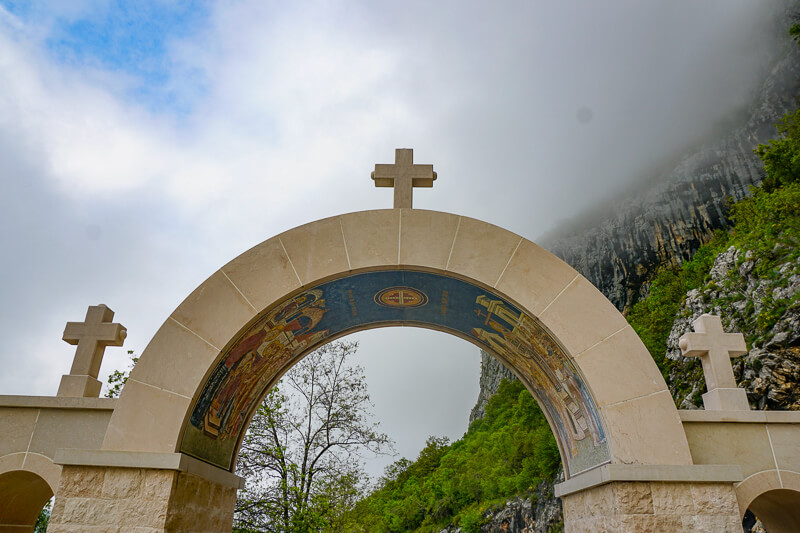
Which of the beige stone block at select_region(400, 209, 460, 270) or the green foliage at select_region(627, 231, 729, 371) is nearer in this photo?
the beige stone block at select_region(400, 209, 460, 270)

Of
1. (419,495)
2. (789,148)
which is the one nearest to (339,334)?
(789,148)

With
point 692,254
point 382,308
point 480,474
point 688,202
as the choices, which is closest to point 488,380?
point 480,474

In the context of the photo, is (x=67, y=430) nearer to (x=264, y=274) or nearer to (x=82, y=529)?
(x=82, y=529)

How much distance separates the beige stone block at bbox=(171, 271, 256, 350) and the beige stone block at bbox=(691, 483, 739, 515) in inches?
198

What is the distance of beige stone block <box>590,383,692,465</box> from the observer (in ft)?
18.3

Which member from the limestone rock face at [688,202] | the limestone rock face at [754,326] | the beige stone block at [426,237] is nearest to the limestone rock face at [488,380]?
the limestone rock face at [688,202]

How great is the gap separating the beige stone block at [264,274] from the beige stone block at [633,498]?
13.2ft

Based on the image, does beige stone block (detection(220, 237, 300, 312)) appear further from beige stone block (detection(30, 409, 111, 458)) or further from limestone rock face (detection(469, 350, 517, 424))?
limestone rock face (detection(469, 350, 517, 424))

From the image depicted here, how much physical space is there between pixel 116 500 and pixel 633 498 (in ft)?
16.9

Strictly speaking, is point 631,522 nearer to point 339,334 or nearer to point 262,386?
point 339,334

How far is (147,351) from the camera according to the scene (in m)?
6.04

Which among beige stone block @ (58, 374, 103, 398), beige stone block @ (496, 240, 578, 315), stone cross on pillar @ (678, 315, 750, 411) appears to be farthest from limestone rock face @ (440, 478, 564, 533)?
beige stone block @ (58, 374, 103, 398)

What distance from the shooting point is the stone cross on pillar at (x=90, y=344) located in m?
6.36

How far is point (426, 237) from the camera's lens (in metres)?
6.55
